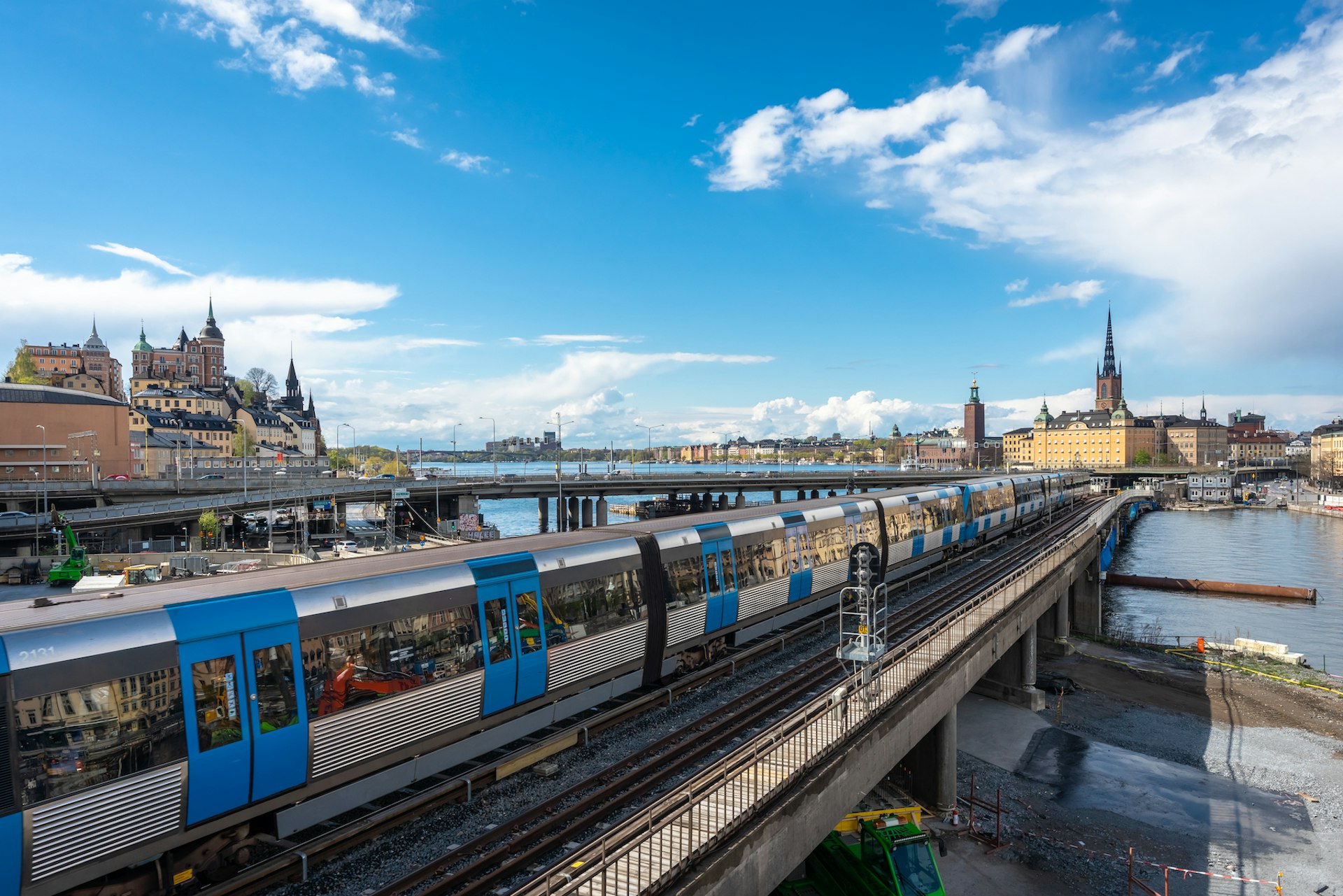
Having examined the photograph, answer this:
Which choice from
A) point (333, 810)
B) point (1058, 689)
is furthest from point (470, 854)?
point (1058, 689)

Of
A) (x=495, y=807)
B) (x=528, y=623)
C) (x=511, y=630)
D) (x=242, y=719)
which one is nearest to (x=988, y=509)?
(x=528, y=623)

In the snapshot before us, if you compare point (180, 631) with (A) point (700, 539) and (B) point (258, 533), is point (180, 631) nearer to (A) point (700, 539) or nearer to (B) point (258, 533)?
(A) point (700, 539)

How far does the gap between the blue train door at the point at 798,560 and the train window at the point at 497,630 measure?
10.0m

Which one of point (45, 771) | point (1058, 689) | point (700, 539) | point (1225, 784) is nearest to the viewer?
point (45, 771)

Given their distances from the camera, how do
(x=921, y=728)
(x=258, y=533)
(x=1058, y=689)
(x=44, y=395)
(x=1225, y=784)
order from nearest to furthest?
(x=921, y=728) < (x=1225, y=784) < (x=1058, y=689) < (x=258, y=533) < (x=44, y=395)

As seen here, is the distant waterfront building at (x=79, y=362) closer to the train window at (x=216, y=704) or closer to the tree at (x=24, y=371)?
the tree at (x=24, y=371)

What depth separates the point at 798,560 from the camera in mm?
21125

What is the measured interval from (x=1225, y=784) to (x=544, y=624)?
22.2 meters

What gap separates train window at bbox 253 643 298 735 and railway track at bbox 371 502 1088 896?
2357 mm

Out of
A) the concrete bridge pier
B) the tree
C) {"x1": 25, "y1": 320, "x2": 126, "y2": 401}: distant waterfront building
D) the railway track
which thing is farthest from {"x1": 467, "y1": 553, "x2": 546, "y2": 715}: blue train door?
{"x1": 25, "y1": 320, "x2": 126, "y2": 401}: distant waterfront building

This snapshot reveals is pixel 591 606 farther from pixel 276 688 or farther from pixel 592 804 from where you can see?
pixel 276 688

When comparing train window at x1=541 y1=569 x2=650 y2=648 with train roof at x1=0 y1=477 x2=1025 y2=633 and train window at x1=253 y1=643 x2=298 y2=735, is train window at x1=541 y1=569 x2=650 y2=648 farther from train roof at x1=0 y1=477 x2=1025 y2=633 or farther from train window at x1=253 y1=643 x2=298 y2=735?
train window at x1=253 y1=643 x2=298 y2=735

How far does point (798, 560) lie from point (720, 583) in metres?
4.21

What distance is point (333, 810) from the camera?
10.0 meters
